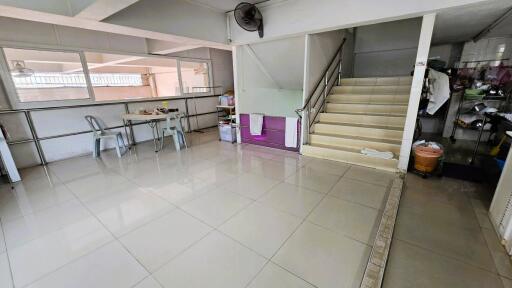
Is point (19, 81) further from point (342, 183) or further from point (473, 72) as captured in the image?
point (473, 72)

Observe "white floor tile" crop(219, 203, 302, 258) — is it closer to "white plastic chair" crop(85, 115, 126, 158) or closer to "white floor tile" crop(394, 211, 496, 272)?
"white floor tile" crop(394, 211, 496, 272)

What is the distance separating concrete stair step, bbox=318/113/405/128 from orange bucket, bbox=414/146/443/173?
0.81m

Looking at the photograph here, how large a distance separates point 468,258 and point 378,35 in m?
5.73

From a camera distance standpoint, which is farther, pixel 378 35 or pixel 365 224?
pixel 378 35

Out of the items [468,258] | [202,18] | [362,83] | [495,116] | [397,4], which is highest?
[202,18]

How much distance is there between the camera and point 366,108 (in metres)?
4.21

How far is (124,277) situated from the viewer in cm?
157

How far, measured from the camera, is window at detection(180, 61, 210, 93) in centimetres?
660

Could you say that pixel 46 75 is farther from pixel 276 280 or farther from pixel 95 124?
pixel 276 280

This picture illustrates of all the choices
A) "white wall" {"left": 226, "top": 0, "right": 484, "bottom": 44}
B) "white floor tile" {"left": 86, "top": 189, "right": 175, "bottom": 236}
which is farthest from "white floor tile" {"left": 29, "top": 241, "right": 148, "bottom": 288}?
"white wall" {"left": 226, "top": 0, "right": 484, "bottom": 44}

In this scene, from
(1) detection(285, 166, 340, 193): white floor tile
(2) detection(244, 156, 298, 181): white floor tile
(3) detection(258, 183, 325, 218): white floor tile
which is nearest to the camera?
(3) detection(258, 183, 325, 218): white floor tile

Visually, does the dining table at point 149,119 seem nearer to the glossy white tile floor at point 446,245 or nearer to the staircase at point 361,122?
the staircase at point 361,122

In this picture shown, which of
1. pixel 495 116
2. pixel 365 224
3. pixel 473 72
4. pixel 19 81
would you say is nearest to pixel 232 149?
pixel 365 224

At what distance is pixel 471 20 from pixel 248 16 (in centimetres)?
334
